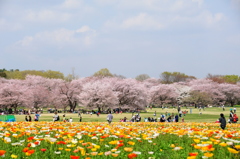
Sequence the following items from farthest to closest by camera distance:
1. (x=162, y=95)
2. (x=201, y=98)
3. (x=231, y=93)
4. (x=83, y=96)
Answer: (x=231, y=93) < (x=162, y=95) < (x=201, y=98) < (x=83, y=96)

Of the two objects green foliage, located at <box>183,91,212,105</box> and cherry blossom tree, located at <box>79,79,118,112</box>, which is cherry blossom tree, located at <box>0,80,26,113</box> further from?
green foliage, located at <box>183,91,212,105</box>

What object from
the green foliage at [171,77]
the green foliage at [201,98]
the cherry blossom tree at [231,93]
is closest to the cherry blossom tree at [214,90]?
the cherry blossom tree at [231,93]

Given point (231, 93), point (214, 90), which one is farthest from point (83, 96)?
point (231, 93)

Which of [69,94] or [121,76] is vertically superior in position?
[121,76]

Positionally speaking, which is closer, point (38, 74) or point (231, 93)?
point (231, 93)

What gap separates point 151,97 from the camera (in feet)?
319

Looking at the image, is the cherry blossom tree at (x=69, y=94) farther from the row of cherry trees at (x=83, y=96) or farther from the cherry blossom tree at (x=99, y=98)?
the cherry blossom tree at (x=99, y=98)

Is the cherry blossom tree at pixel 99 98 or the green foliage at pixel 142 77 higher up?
→ the green foliage at pixel 142 77

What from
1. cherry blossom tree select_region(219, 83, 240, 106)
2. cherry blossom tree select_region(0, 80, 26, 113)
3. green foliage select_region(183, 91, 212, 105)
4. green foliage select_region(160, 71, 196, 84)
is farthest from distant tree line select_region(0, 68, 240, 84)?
green foliage select_region(183, 91, 212, 105)

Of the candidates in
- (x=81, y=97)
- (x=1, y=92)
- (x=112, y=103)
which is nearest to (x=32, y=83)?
(x=1, y=92)

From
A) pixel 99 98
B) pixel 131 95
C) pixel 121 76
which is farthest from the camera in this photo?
pixel 121 76

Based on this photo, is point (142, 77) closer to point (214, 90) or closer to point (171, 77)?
point (171, 77)

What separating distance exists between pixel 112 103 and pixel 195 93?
36.8 metres

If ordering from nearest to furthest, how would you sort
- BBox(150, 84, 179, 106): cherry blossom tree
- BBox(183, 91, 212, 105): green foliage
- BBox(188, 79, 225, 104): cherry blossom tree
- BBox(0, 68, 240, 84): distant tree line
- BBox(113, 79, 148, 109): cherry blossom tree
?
BBox(113, 79, 148, 109): cherry blossom tree
BBox(183, 91, 212, 105): green foliage
BBox(150, 84, 179, 106): cherry blossom tree
BBox(188, 79, 225, 104): cherry blossom tree
BBox(0, 68, 240, 84): distant tree line
